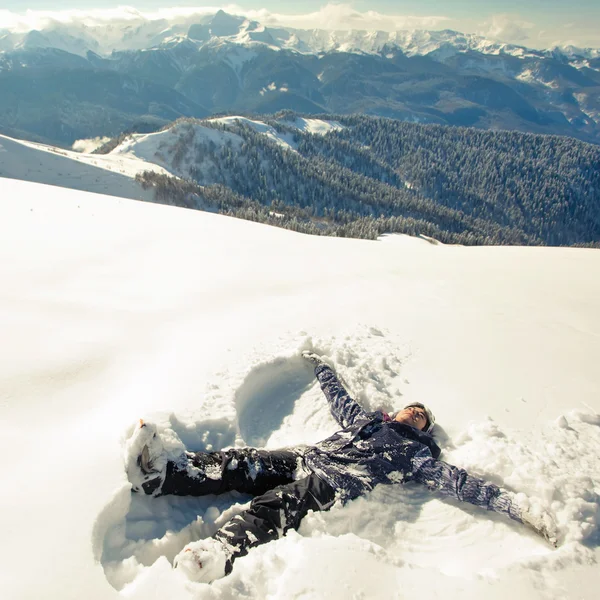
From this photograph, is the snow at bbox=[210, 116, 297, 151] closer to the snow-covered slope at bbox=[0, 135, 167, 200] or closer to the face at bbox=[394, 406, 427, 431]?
the snow-covered slope at bbox=[0, 135, 167, 200]

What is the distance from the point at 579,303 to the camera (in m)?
9.12

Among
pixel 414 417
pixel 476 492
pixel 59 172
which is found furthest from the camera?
pixel 59 172

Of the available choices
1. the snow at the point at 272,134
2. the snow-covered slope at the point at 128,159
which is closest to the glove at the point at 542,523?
the snow-covered slope at the point at 128,159

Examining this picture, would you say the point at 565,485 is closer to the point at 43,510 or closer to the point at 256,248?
the point at 43,510

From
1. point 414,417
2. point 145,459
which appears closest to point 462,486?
point 414,417

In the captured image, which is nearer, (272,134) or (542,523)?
(542,523)

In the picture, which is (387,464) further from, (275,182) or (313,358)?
(275,182)

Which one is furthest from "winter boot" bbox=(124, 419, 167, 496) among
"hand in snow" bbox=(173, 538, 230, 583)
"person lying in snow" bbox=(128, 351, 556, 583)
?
"hand in snow" bbox=(173, 538, 230, 583)

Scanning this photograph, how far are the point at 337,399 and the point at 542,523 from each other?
8.77ft

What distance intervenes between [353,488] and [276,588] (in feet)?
5.15

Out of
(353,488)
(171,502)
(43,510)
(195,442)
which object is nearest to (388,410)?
(353,488)

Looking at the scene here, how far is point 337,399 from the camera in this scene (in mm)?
5520

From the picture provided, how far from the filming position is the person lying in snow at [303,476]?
362 cm

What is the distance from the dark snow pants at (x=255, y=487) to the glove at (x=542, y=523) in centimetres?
201
